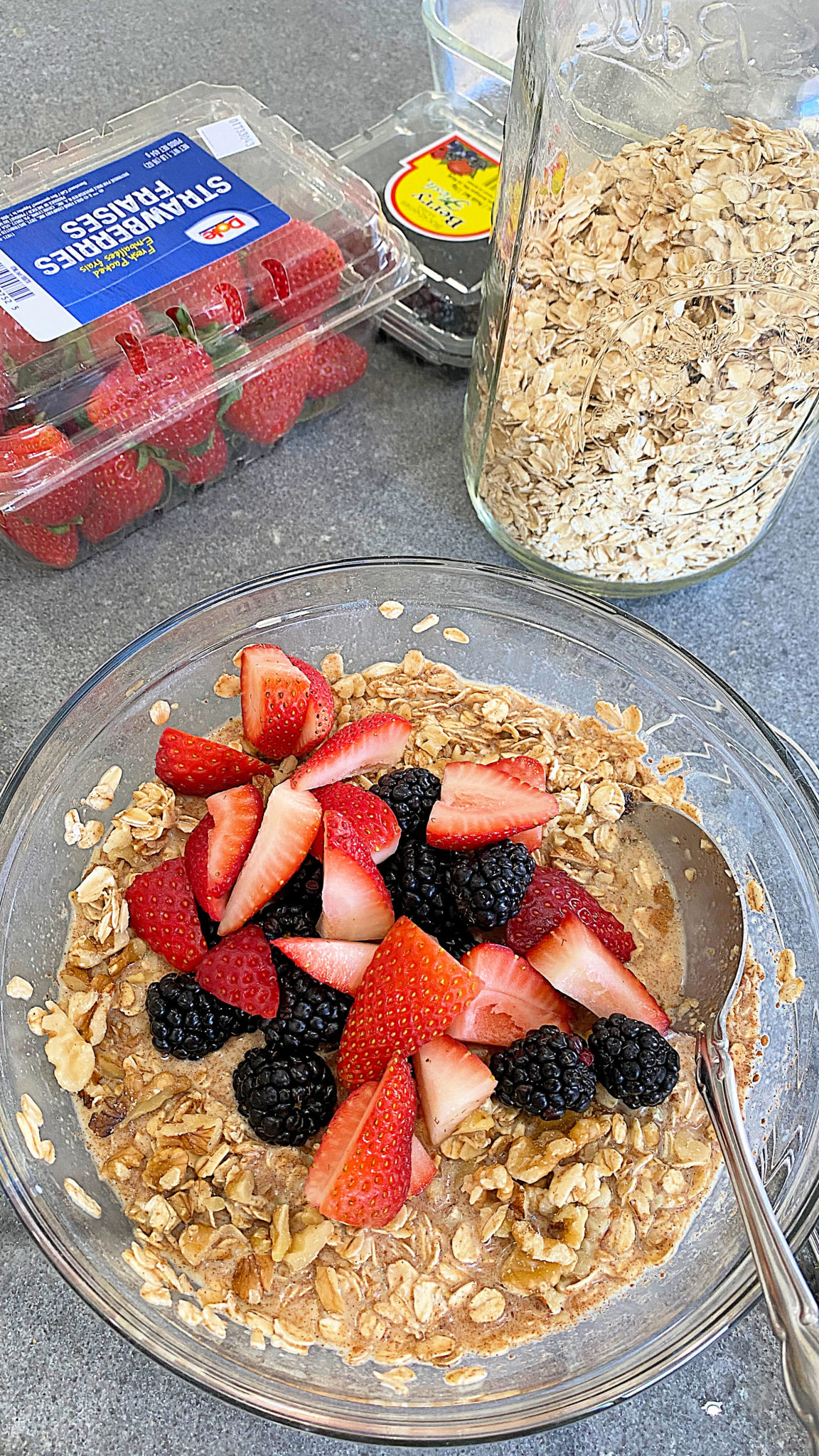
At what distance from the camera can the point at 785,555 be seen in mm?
1271

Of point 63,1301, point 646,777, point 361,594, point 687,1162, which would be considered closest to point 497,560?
point 361,594

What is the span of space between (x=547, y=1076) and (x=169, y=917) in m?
0.32

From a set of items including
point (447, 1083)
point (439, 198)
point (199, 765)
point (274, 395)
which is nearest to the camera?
point (447, 1083)

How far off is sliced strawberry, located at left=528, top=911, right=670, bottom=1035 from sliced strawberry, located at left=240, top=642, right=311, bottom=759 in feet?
0.95

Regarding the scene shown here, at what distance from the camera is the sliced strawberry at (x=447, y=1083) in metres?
0.83

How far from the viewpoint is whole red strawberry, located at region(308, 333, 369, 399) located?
4.13 feet

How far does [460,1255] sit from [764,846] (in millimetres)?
428

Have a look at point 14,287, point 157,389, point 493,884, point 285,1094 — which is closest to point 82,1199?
point 285,1094

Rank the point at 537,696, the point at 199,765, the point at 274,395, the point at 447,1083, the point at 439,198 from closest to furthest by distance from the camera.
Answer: the point at 447,1083 → the point at 199,765 → the point at 537,696 → the point at 274,395 → the point at 439,198

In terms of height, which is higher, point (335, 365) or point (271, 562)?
point (335, 365)

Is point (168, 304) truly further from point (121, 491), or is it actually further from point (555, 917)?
point (555, 917)

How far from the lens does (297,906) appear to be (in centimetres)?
91

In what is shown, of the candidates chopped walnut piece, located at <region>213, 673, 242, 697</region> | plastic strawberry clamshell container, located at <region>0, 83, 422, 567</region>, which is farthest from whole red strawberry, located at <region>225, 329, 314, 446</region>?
chopped walnut piece, located at <region>213, 673, 242, 697</region>

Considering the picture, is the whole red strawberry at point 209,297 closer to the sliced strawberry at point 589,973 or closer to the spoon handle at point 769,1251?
the sliced strawberry at point 589,973
